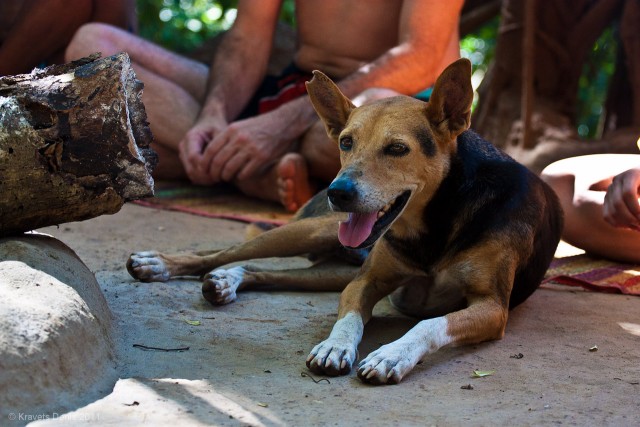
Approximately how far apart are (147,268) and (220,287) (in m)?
0.44

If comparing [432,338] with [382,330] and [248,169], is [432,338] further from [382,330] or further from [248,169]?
[248,169]

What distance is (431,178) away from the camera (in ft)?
11.0

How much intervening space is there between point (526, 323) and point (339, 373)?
111cm

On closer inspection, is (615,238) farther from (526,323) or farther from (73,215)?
(73,215)

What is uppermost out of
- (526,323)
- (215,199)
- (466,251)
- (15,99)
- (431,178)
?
(15,99)

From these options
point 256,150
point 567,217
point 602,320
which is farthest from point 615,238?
point 256,150

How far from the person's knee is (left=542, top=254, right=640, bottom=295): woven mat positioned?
3458mm

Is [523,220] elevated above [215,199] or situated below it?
above

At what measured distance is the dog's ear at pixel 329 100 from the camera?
3.59 m

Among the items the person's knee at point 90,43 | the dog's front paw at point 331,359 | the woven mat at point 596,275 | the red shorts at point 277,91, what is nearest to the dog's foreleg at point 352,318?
the dog's front paw at point 331,359

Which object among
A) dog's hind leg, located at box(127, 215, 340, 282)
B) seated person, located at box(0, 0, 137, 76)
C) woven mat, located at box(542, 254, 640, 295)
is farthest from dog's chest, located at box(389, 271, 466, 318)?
seated person, located at box(0, 0, 137, 76)

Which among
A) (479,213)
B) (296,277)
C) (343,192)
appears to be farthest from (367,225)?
(296,277)

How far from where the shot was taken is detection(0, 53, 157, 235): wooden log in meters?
2.94

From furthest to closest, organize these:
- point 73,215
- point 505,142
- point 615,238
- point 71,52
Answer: point 505,142 → point 71,52 → point 615,238 → point 73,215
